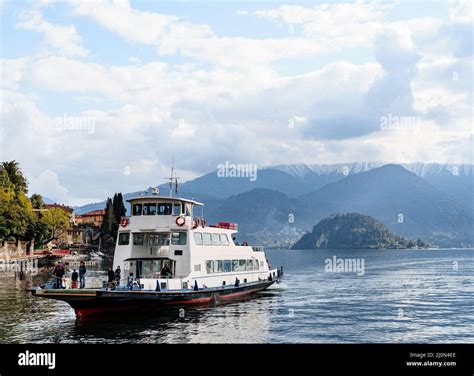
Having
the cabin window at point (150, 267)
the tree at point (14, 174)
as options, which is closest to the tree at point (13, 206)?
the tree at point (14, 174)

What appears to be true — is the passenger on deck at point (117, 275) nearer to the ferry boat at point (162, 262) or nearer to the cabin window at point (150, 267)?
the ferry boat at point (162, 262)

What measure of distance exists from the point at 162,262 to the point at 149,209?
4.00 metres

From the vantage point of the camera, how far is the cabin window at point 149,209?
125 ft

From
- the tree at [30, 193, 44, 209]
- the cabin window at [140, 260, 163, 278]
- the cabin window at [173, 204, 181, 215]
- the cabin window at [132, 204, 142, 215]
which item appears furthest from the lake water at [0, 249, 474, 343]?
the tree at [30, 193, 44, 209]

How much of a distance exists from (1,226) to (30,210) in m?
12.4

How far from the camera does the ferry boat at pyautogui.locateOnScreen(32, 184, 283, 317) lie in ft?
106

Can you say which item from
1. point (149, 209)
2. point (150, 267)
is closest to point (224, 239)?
point (150, 267)

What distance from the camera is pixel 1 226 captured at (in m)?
87.9

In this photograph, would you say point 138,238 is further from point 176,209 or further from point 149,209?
point 176,209

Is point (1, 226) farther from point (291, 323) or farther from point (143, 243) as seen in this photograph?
point (291, 323)

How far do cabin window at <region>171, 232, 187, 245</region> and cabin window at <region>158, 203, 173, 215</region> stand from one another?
1660 mm
